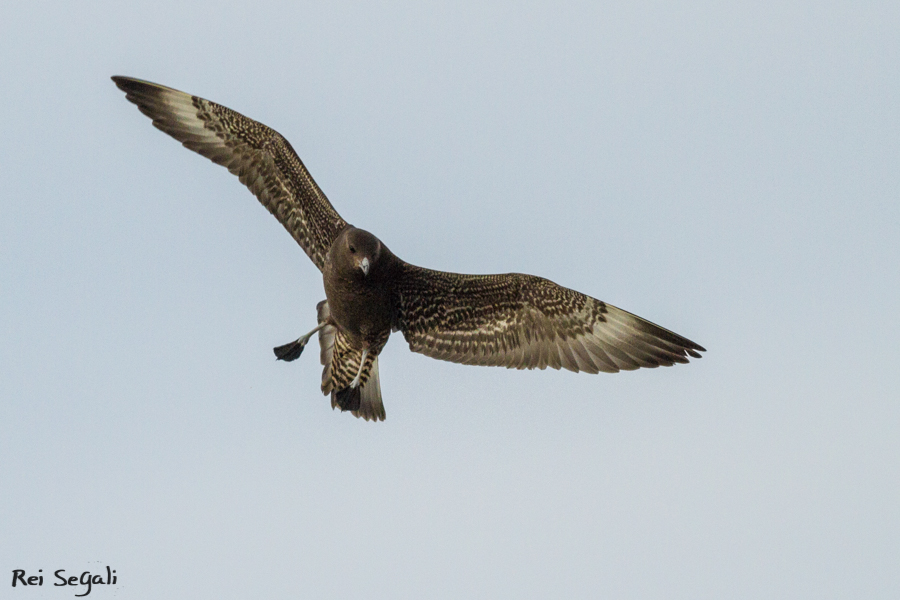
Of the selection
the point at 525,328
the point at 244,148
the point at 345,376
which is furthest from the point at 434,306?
the point at 244,148

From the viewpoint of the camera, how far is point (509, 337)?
10516 mm

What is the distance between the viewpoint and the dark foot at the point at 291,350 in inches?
422

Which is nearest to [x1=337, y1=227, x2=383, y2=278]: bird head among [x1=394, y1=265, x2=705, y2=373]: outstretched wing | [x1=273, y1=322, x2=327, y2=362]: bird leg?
[x1=394, y1=265, x2=705, y2=373]: outstretched wing

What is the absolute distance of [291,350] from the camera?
423 inches

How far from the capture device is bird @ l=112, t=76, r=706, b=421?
33.6 ft

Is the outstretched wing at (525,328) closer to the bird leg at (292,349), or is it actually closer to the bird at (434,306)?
the bird at (434,306)

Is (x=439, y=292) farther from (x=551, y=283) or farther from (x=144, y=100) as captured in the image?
(x=144, y=100)

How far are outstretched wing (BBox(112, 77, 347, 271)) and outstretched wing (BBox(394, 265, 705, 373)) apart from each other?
112 centimetres

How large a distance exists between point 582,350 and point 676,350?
86cm

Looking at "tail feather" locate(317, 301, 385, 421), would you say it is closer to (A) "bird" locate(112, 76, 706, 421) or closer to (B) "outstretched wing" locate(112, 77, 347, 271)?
(A) "bird" locate(112, 76, 706, 421)

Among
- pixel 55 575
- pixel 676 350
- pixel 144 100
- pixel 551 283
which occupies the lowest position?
pixel 55 575

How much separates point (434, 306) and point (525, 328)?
88 cm

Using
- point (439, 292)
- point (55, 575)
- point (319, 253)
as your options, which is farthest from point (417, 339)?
point (55, 575)

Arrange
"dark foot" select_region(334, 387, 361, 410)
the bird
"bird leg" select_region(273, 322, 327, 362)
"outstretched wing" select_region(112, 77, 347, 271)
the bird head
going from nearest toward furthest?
the bird head
the bird
"outstretched wing" select_region(112, 77, 347, 271)
"dark foot" select_region(334, 387, 361, 410)
"bird leg" select_region(273, 322, 327, 362)
